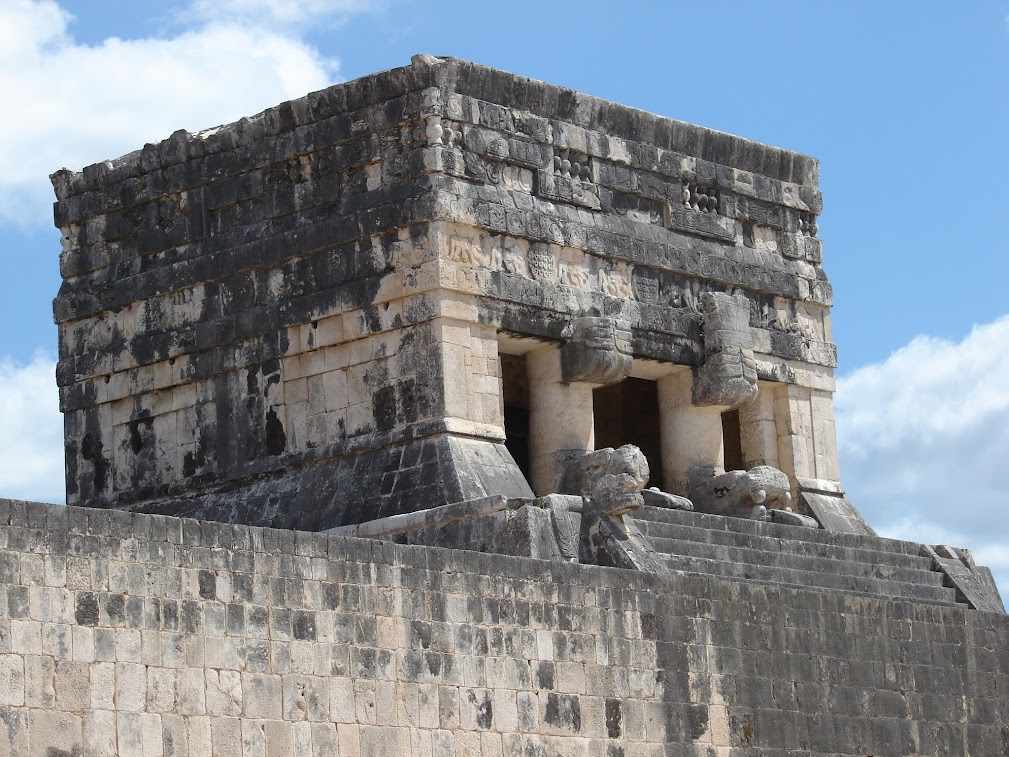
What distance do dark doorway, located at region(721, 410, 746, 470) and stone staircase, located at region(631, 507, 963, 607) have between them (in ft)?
7.96

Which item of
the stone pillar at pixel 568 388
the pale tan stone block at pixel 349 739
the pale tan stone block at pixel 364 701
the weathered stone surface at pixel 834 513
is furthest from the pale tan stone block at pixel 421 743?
the weathered stone surface at pixel 834 513

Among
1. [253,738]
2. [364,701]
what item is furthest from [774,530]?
[253,738]

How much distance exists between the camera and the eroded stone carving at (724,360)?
22.6m

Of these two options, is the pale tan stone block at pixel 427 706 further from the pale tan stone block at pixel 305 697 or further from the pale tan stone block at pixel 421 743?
the pale tan stone block at pixel 305 697

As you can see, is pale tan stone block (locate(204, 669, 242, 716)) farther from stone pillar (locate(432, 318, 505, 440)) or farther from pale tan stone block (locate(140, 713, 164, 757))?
stone pillar (locate(432, 318, 505, 440))

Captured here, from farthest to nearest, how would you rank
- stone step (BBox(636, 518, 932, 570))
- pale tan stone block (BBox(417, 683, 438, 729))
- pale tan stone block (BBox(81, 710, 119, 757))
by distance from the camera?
1. stone step (BBox(636, 518, 932, 570))
2. pale tan stone block (BBox(417, 683, 438, 729))
3. pale tan stone block (BBox(81, 710, 119, 757))

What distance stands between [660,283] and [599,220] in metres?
0.96

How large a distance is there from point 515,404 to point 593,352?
4.40 meters

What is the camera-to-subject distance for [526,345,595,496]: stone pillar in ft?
70.4

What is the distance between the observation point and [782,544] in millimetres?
20859

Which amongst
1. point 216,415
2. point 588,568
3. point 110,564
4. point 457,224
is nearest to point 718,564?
point 588,568

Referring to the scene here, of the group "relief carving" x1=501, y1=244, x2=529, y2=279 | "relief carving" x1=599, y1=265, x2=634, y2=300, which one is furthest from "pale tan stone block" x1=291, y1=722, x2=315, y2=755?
"relief carving" x1=599, y1=265, x2=634, y2=300

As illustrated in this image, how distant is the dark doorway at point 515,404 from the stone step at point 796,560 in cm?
517

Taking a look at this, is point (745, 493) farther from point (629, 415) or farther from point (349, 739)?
point (349, 739)
